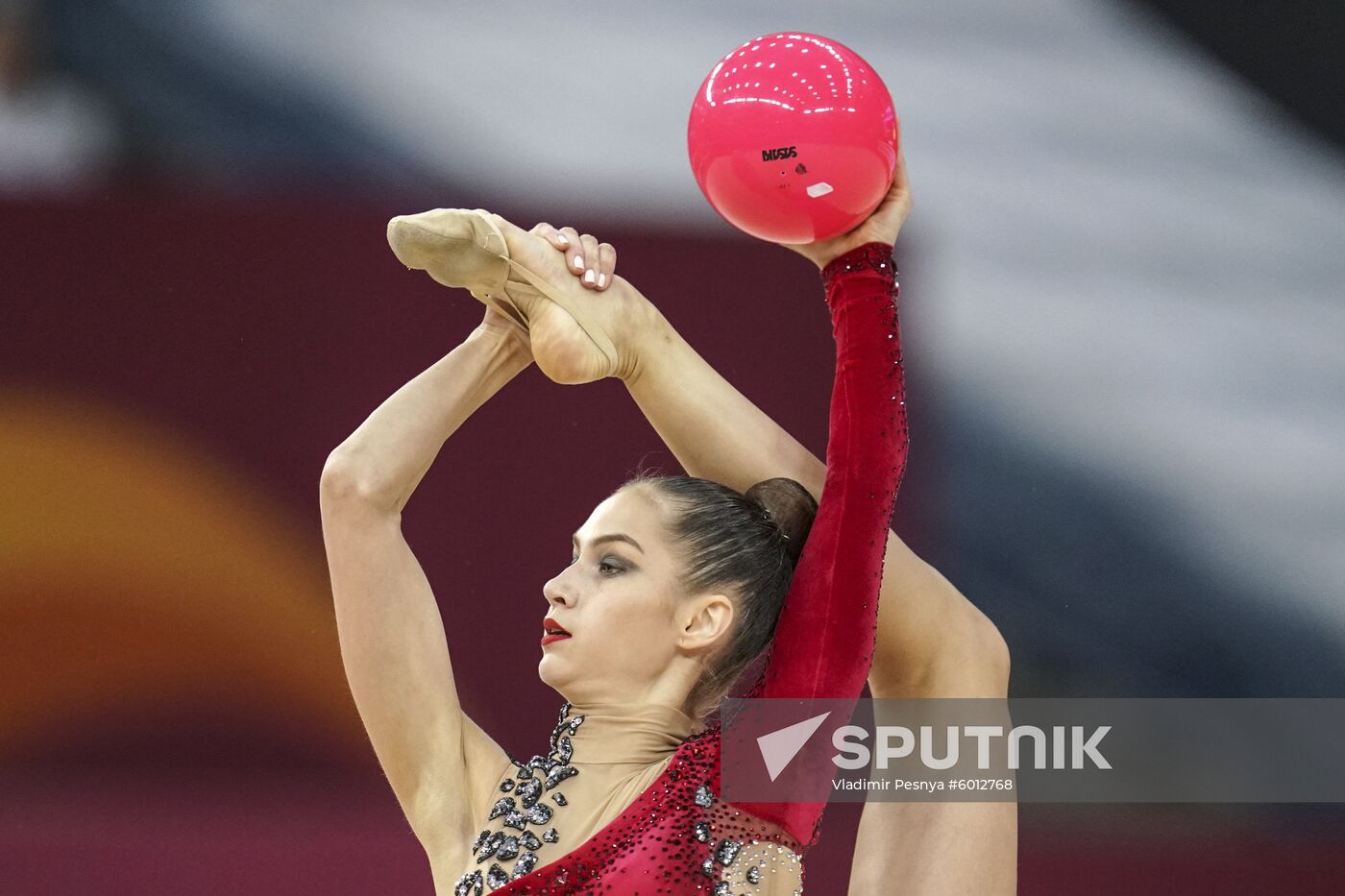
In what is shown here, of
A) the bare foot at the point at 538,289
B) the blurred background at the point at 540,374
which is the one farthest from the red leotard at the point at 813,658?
the blurred background at the point at 540,374

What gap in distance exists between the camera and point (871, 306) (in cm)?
154

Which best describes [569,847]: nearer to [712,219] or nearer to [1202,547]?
[712,219]

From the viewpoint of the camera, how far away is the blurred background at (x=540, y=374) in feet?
8.82

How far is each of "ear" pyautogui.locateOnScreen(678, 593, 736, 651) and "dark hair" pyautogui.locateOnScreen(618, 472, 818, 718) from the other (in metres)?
0.01

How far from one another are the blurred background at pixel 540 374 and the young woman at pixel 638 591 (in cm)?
104

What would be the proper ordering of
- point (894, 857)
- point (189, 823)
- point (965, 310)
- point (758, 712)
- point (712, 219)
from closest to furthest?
point (758, 712) → point (894, 857) → point (189, 823) → point (712, 219) → point (965, 310)

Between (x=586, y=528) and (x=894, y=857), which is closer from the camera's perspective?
(x=586, y=528)

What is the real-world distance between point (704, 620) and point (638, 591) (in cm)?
8

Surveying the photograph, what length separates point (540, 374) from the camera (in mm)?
2775

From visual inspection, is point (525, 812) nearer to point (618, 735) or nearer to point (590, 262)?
point (618, 735)

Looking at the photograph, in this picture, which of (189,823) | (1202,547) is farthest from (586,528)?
(1202,547)

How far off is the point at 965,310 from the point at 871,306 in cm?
160

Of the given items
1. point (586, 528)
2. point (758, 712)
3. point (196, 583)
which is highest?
point (196, 583)

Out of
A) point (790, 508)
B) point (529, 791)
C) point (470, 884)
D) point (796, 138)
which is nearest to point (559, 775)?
point (529, 791)
